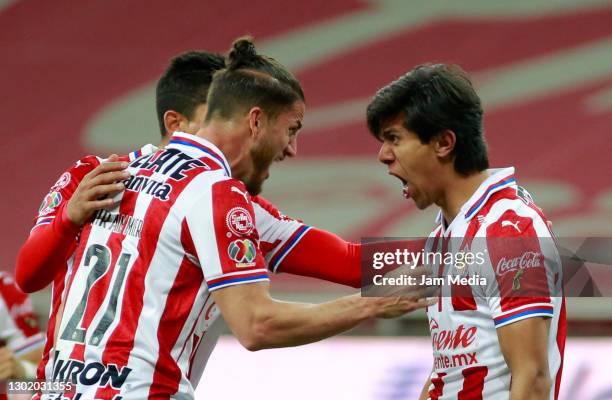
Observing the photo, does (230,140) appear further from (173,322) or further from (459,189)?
(459,189)

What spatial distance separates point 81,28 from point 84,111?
80 cm

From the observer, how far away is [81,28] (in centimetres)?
906

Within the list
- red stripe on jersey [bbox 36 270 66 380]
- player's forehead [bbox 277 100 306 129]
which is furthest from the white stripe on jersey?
red stripe on jersey [bbox 36 270 66 380]

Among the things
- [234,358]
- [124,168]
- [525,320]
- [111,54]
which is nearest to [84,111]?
[111,54]

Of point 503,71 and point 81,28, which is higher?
point 81,28

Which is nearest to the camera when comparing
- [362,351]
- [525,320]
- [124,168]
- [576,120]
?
[525,320]

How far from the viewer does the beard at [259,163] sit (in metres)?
2.94

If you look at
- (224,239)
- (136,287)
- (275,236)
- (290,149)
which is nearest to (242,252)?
(224,239)

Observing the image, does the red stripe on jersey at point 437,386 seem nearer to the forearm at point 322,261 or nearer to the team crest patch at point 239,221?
the forearm at point 322,261

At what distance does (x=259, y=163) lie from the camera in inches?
117

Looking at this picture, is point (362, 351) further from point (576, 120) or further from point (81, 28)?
point (81, 28)

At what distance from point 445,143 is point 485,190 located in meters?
0.21

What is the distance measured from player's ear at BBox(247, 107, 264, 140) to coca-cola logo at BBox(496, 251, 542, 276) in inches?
31.5

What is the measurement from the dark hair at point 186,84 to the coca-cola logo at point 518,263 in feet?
4.68
